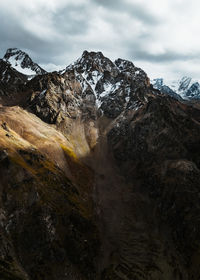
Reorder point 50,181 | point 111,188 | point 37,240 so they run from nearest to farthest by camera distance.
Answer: point 37,240
point 50,181
point 111,188

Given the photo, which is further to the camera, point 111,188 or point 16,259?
point 111,188

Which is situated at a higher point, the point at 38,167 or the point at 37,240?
the point at 38,167

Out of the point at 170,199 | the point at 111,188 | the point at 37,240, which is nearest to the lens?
the point at 37,240

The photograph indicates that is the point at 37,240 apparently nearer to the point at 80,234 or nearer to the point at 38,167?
the point at 80,234

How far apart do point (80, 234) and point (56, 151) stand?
80664 mm

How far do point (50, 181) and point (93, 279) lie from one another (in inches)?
2248

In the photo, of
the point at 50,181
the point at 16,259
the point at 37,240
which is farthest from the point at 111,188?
the point at 16,259

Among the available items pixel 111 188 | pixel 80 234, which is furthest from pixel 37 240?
pixel 111 188

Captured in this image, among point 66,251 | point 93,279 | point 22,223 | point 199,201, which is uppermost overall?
point 199,201

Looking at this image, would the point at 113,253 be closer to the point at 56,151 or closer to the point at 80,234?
the point at 80,234

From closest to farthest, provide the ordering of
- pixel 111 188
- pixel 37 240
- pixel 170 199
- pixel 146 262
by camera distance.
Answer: pixel 37 240 < pixel 146 262 < pixel 170 199 < pixel 111 188

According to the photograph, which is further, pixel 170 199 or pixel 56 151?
pixel 56 151

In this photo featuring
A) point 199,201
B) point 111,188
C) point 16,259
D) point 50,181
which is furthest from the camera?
point 111,188

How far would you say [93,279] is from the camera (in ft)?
361
